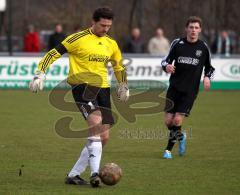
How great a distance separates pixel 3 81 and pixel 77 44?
49.7ft

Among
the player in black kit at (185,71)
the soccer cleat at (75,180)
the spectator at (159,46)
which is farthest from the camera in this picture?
the spectator at (159,46)

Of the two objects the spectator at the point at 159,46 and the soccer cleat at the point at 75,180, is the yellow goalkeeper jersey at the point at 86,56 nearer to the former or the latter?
the soccer cleat at the point at 75,180

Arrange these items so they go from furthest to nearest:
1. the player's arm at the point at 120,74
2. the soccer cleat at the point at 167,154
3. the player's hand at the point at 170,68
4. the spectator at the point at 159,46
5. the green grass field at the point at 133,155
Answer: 1. the spectator at the point at 159,46
2. the soccer cleat at the point at 167,154
3. the player's hand at the point at 170,68
4. the player's arm at the point at 120,74
5. the green grass field at the point at 133,155

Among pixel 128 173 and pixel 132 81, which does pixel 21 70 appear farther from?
pixel 128 173

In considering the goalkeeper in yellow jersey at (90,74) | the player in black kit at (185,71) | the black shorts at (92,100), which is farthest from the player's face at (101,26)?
the player in black kit at (185,71)

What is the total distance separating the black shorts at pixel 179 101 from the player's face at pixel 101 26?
9.29 feet

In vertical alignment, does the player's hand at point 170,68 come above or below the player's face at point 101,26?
below

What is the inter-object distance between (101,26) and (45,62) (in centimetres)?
78

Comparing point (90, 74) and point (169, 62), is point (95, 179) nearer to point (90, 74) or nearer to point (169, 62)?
point (90, 74)

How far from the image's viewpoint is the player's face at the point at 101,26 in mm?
9414

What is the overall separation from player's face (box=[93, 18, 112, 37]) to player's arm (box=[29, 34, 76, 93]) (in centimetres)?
31

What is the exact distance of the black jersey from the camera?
476 inches

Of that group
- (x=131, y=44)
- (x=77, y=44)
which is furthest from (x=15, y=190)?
(x=131, y=44)

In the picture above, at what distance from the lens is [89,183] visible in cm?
958
